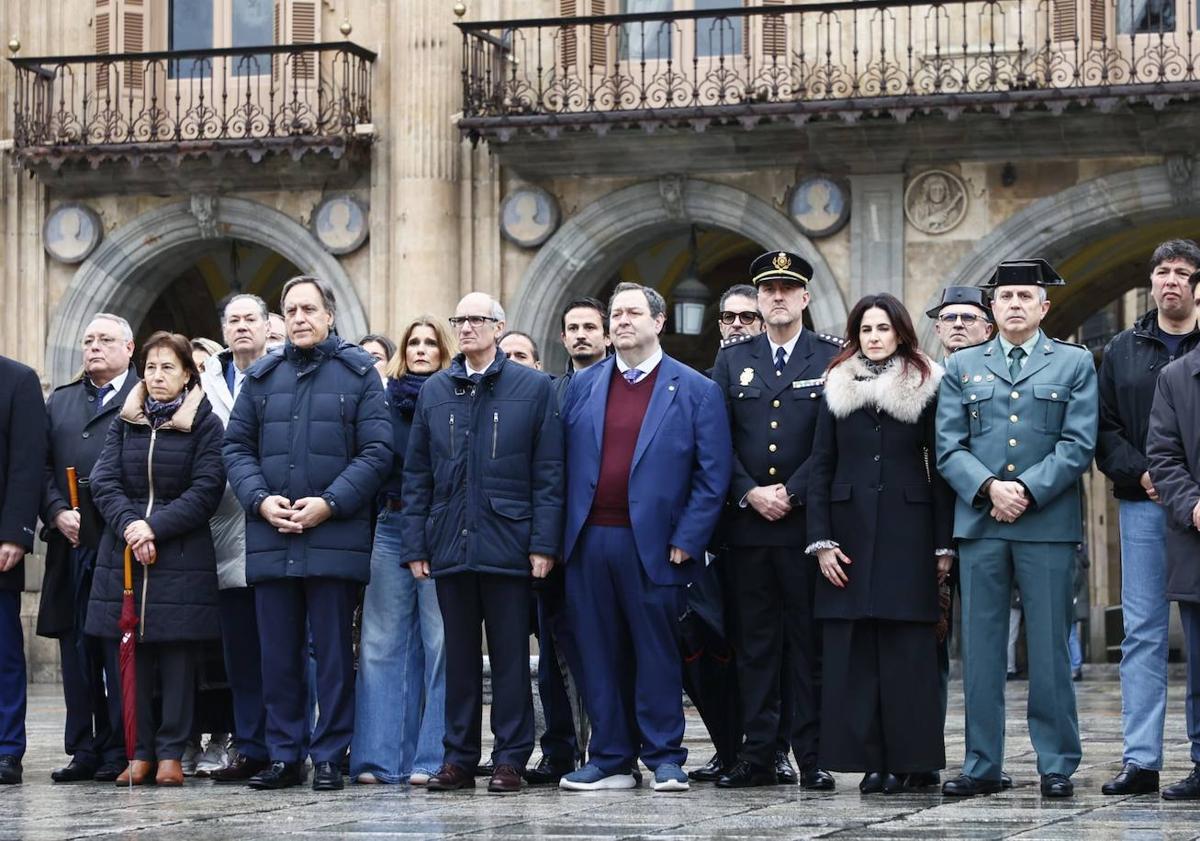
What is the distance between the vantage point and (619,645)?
9.32 meters

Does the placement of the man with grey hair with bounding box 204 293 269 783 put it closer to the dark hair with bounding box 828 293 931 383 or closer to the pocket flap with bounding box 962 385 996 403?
the dark hair with bounding box 828 293 931 383

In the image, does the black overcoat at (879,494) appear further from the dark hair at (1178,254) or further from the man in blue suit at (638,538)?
the dark hair at (1178,254)

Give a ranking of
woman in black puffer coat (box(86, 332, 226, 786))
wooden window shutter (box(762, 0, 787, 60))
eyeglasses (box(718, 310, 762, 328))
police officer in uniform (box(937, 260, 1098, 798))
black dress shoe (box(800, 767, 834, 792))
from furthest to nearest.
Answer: wooden window shutter (box(762, 0, 787, 60)), eyeglasses (box(718, 310, 762, 328)), woman in black puffer coat (box(86, 332, 226, 786)), black dress shoe (box(800, 767, 834, 792)), police officer in uniform (box(937, 260, 1098, 798))

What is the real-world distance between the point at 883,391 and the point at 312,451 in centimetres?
225

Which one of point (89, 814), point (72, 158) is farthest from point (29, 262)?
point (89, 814)

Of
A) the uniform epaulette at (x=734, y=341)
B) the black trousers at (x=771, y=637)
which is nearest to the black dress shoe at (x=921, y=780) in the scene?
the black trousers at (x=771, y=637)

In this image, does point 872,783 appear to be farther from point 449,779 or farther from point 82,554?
point 82,554

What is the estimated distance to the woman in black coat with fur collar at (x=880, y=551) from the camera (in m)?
8.77

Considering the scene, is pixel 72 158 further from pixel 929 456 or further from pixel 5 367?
pixel 929 456

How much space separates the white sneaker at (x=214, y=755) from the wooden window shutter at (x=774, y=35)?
1165 cm

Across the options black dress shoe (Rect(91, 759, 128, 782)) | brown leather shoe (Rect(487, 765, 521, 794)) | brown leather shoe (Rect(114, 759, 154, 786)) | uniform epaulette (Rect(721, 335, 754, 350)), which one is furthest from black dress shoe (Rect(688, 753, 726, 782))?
black dress shoe (Rect(91, 759, 128, 782))

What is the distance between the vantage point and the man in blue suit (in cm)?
917

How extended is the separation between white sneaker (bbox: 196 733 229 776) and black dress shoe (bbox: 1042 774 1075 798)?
3431mm

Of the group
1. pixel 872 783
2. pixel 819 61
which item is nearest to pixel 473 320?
pixel 872 783
